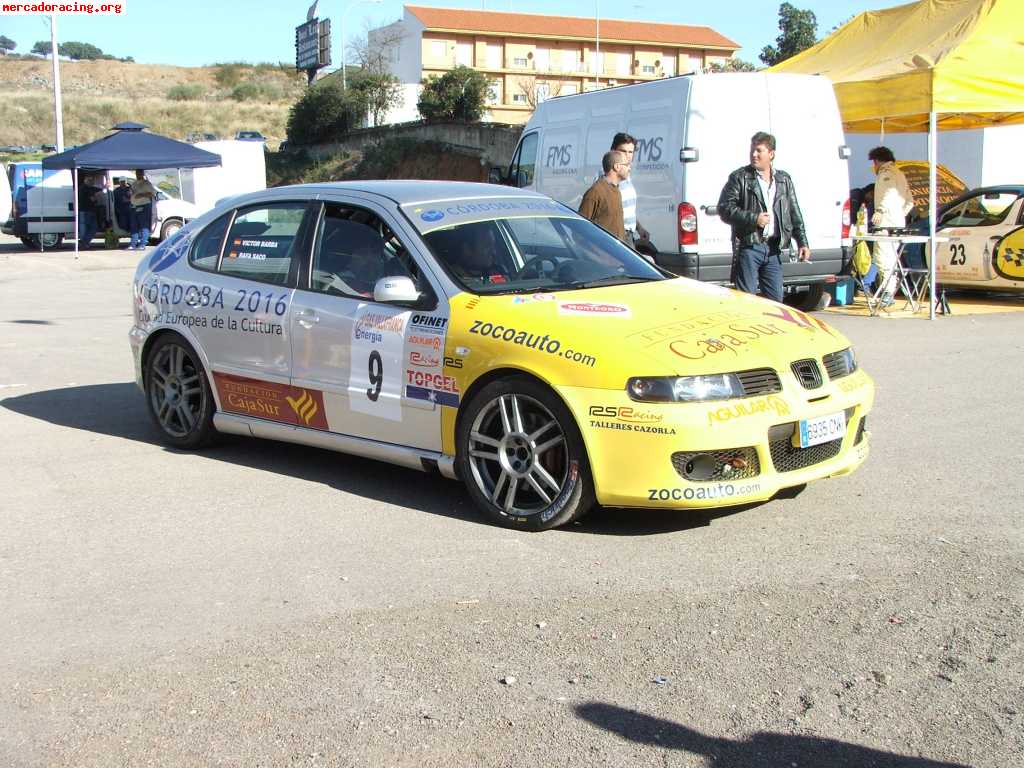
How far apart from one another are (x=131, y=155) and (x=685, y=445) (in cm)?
2381

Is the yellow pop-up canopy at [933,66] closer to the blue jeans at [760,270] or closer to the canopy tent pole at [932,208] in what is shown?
the canopy tent pole at [932,208]

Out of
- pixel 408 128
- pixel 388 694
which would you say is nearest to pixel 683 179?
pixel 388 694

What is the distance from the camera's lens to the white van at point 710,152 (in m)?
12.5

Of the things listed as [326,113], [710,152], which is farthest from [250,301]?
[326,113]

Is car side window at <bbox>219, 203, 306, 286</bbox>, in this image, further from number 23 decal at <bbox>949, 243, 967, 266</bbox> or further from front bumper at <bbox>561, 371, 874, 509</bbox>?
number 23 decal at <bbox>949, 243, 967, 266</bbox>

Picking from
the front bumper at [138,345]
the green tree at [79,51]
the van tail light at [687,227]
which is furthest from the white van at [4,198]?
the green tree at [79,51]

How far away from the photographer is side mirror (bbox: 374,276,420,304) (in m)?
5.80

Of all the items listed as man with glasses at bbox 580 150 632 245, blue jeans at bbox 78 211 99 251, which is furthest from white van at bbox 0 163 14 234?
man with glasses at bbox 580 150 632 245

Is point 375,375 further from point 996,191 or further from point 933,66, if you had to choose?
point 996,191

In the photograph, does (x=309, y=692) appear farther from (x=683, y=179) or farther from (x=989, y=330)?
(x=989, y=330)

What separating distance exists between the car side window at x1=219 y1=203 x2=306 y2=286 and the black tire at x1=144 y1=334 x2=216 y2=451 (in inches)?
24.0

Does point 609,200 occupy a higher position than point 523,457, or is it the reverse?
point 609,200

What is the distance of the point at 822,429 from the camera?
5.45 metres

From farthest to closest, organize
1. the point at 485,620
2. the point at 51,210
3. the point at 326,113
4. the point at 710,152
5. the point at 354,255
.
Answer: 1. the point at 326,113
2. the point at 51,210
3. the point at 710,152
4. the point at 354,255
5. the point at 485,620
